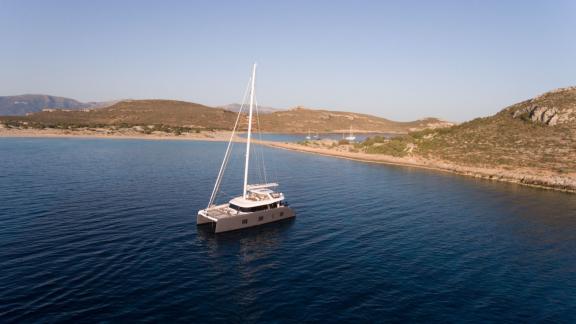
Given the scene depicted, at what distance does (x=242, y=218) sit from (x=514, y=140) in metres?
83.4

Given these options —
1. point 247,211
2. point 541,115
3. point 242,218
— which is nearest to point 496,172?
point 541,115

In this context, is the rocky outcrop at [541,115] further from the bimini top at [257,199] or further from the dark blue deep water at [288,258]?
the bimini top at [257,199]

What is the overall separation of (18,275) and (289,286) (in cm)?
1867

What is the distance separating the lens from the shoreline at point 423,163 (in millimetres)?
65375

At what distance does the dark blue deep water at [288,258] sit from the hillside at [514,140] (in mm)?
26562

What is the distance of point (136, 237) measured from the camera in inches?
1266

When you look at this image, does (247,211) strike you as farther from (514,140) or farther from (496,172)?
(514,140)

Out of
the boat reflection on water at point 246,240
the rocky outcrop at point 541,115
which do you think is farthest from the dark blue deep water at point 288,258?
the rocky outcrop at point 541,115

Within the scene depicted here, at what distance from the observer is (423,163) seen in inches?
3696

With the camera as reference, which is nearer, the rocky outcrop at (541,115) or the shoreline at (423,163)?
the shoreline at (423,163)

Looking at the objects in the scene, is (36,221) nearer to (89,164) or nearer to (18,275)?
(18,275)

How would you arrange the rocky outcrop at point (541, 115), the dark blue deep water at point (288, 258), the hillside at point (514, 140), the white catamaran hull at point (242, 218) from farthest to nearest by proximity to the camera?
the rocky outcrop at point (541, 115) → the hillside at point (514, 140) → the white catamaran hull at point (242, 218) → the dark blue deep water at point (288, 258)

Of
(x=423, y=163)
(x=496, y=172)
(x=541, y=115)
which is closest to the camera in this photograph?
(x=496, y=172)

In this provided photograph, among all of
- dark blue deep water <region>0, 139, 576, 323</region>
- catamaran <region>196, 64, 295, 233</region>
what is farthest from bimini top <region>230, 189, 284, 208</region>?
dark blue deep water <region>0, 139, 576, 323</region>
